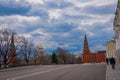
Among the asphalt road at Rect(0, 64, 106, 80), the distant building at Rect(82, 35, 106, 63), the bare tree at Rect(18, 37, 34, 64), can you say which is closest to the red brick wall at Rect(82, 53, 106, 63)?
the distant building at Rect(82, 35, 106, 63)

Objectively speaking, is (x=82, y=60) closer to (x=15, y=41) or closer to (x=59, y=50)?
(x=59, y=50)

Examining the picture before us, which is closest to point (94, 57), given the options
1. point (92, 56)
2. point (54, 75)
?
point (92, 56)

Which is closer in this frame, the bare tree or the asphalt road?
the asphalt road

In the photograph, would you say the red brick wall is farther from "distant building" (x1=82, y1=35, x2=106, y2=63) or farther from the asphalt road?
the asphalt road

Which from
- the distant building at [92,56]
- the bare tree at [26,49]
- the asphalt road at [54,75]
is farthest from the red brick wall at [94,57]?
the asphalt road at [54,75]

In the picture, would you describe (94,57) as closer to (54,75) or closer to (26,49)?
(26,49)

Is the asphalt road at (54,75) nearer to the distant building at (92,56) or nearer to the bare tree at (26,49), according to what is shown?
the bare tree at (26,49)

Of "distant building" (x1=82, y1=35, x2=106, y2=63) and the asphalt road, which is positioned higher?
the asphalt road

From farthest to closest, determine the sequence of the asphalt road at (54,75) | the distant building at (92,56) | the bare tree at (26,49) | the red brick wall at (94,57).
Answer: the distant building at (92,56)
the red brick wall at (94,57)
the bare tree at (26,49)
the asphalt road at (54,75)

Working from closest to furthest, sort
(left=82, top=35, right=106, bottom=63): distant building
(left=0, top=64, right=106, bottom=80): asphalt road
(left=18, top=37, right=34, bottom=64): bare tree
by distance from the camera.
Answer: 1. (left=0, top=64, right=106, bottom=80): asphalt road
2. (left=18, top=37, right=34, bottom=64): bare tree
3. (left=82, top=35, right=106, bottom=63): distant building

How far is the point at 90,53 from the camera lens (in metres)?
196

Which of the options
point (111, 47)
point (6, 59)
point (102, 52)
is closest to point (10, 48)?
point (6, 59)

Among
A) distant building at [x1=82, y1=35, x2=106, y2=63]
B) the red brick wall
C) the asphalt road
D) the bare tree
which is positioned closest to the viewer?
the asphalt road

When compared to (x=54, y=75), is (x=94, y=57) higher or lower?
lower
